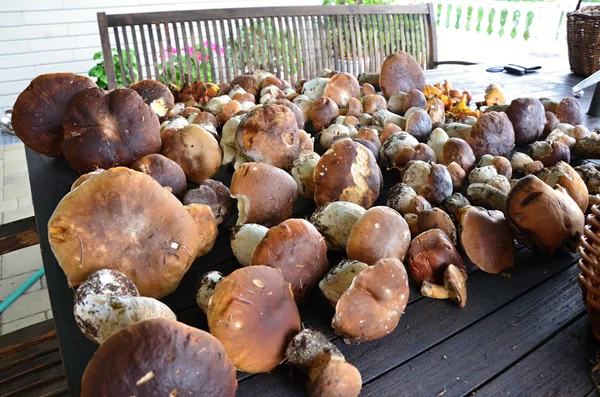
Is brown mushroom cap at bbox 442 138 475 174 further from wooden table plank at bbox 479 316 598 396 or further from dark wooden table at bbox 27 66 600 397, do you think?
wooden table plank at bbox 479 316 598 396

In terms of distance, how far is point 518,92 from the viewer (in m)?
3.02

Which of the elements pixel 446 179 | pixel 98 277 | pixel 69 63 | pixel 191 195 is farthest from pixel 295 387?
pixel 69 63

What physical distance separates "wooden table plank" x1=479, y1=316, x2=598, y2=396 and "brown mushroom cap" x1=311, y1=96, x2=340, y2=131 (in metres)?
1.30

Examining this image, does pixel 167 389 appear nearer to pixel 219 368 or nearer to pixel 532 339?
pixel 219 368

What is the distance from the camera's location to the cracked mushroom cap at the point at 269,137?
1526 mm

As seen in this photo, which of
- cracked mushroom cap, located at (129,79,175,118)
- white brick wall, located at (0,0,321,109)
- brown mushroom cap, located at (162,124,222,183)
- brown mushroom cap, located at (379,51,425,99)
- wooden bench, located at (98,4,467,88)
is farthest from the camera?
white brick wall, located at (0,0,321,109)

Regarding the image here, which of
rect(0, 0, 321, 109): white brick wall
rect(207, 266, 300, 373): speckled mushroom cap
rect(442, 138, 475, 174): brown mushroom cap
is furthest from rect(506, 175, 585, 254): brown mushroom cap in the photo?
rect(0, 0, 321, 109): white brick wall

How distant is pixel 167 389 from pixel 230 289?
217 millimetres

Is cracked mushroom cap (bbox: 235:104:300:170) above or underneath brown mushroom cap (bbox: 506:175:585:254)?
above

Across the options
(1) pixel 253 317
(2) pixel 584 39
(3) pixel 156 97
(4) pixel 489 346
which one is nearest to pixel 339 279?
(1) pixel 253 317

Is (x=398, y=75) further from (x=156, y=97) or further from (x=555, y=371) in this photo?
(x=555, y=371)

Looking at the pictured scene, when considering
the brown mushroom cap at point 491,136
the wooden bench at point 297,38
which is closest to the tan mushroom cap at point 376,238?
the brown mushroom cap at point 491,136

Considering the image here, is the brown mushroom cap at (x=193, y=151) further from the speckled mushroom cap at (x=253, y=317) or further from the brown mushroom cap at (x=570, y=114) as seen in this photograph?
the brown mushroom cap at (x=570, y=114)

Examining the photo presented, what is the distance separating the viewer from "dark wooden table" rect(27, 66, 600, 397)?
0.88m
